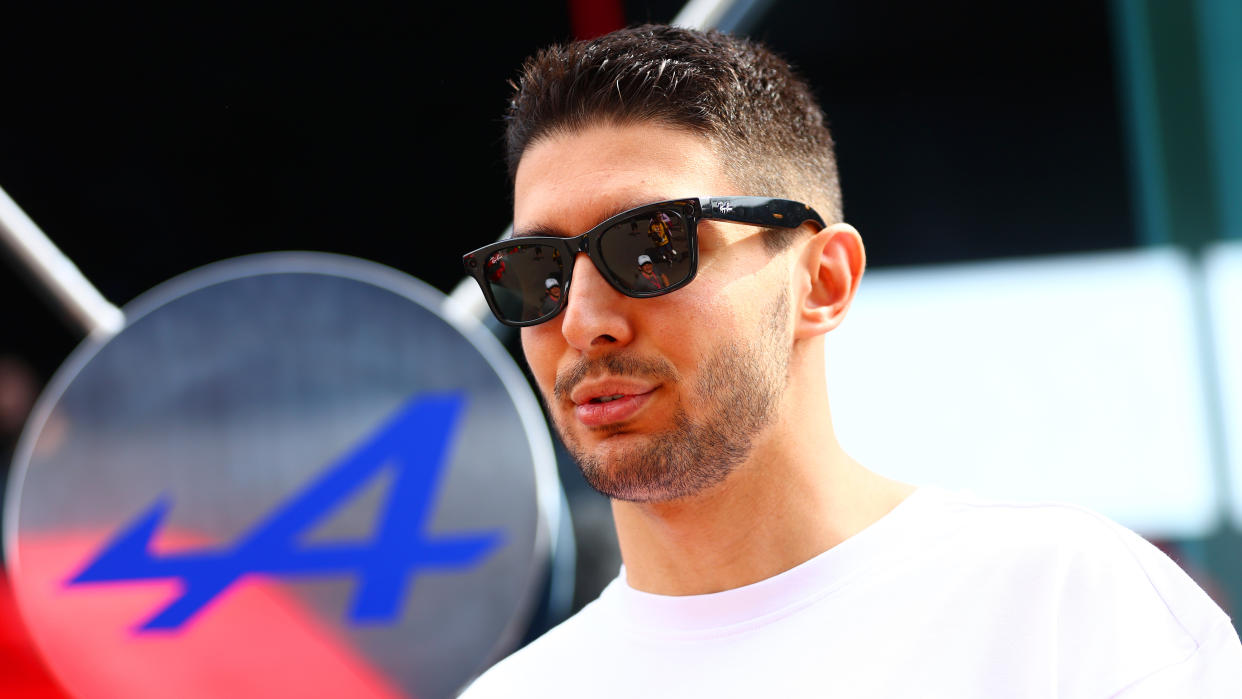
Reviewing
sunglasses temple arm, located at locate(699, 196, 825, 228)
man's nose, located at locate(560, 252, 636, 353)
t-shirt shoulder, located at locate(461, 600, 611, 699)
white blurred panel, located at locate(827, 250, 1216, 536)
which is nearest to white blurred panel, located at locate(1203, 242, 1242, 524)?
→ white blurred panel, located at locate(827, 250, 1216, 536)

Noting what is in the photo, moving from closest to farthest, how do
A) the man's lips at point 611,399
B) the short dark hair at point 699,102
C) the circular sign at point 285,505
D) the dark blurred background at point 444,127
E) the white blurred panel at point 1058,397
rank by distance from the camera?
the man's lips at point 611,399 < the short dark hair at point 699,102 < the circular sign at point 285,505 < the white blurred panel at point 1058,397 < the dark blurred background at point 444,127

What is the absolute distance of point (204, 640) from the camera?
2.54 metres

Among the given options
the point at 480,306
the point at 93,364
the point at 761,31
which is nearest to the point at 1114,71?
the point at 761,31

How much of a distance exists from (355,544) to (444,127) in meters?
1.15

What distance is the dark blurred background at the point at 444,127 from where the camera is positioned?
2748 mm

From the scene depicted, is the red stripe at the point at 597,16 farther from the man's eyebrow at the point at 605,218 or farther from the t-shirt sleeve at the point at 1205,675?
the t-shirt sleeve at the point at 1205,675

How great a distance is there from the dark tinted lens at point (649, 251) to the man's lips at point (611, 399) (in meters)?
0.13

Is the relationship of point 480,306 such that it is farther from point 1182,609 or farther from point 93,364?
point 1182,609

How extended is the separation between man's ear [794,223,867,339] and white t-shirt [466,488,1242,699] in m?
0.29

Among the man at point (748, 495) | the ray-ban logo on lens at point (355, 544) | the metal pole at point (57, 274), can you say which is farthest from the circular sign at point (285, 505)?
the man at point (748, 495)

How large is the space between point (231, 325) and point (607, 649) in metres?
1.59

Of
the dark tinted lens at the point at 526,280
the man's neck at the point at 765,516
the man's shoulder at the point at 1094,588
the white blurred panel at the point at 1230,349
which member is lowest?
the white blurred panel at the point at 1230,349

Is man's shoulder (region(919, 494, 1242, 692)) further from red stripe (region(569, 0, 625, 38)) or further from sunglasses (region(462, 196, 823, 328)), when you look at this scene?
red stripe (region(569, 0, 625, 38))

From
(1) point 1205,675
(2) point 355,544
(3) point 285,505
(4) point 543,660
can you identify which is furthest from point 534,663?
(3) point 285,505
